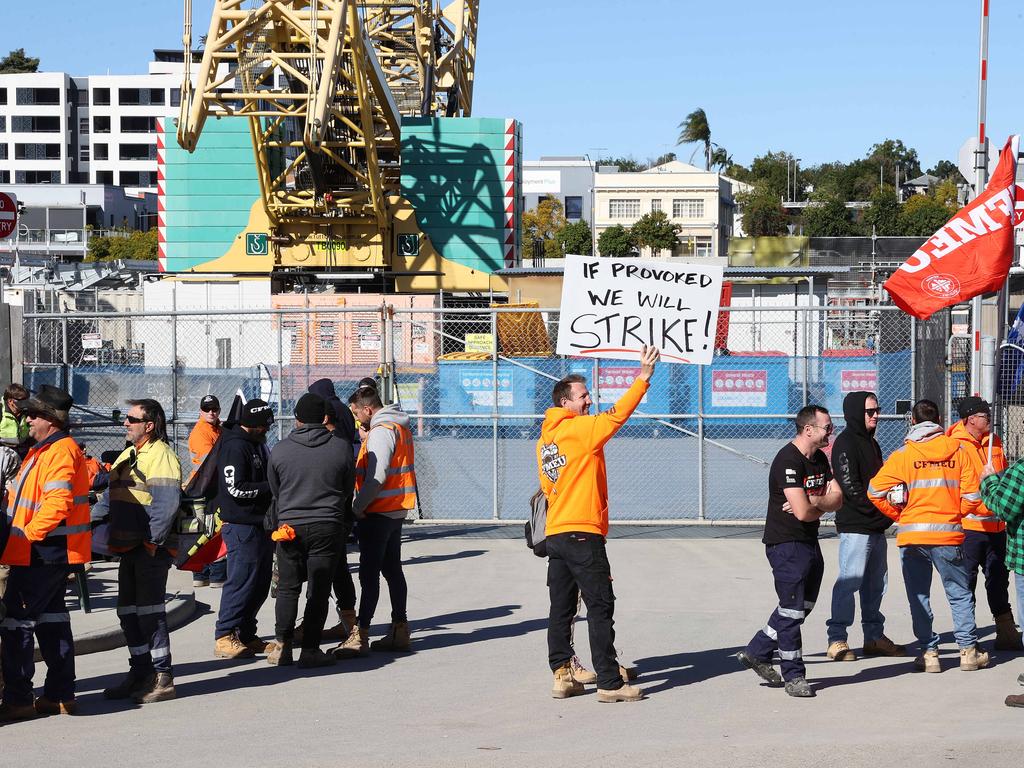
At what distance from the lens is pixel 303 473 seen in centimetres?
848

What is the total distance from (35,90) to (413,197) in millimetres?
86139

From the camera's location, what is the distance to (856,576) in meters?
8.97

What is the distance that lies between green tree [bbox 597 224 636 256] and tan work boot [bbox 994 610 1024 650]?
6969 centimetres

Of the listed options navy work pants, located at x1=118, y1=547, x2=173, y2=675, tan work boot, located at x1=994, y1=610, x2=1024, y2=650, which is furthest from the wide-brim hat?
tan work boot, located at x1=994, y1=610, x2=1024, y2=650

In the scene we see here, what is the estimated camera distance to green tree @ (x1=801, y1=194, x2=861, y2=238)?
339 ft

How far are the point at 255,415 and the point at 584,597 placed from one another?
2794 millimetres

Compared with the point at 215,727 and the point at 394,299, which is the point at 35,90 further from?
the point at 215,727

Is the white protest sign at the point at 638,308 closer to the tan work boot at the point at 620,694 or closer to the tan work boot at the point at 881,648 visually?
the tan work boot at the point at 881,648

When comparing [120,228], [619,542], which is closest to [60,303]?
[619,542]

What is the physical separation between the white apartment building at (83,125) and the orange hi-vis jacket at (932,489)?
102 metres

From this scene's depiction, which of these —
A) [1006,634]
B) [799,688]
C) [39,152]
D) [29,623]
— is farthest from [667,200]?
[29,623]

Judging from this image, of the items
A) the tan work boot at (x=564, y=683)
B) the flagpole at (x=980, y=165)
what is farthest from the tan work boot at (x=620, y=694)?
the flagpole at (x=980, y=165)

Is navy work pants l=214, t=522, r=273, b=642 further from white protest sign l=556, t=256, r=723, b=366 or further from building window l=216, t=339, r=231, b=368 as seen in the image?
building window l=216, t=339, r=231, b=368

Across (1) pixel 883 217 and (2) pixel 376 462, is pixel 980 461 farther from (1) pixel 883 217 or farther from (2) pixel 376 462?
(1) pixel 883 217
